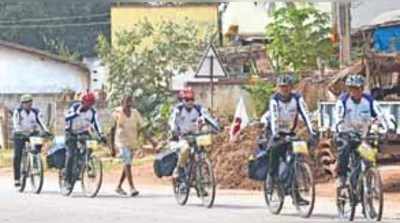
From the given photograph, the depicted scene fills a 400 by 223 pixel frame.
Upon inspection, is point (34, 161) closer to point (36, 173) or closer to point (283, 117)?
point (36, 173)

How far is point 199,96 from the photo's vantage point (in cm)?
3359

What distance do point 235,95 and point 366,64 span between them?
1114 cm

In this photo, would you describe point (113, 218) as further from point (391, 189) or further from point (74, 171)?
point (391, 189)

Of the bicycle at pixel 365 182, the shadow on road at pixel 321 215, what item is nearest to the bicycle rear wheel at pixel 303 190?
the shadow on road at pixel 321 215

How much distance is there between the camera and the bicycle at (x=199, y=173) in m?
16.9

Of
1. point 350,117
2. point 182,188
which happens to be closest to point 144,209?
point 182,188

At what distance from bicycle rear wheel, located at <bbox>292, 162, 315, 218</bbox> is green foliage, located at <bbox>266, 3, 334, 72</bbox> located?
16.2m

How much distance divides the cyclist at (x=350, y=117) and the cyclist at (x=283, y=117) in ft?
2.75

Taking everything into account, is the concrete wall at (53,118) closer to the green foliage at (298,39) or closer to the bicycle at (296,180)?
the green foliage at (298,39)

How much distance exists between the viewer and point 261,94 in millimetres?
30141

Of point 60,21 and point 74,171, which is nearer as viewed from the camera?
point 74,171

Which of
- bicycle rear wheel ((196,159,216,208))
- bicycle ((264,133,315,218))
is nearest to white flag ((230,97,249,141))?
bicycle rear wheel ((196,159,216,208))

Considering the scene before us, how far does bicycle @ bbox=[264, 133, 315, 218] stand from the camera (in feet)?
49.6

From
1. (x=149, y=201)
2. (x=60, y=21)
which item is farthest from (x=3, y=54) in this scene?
(x=149, y=201)
